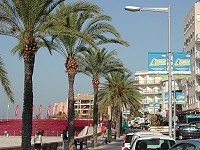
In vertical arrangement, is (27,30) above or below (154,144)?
above

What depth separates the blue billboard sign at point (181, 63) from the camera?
71.1ft

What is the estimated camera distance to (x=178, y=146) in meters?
9.53

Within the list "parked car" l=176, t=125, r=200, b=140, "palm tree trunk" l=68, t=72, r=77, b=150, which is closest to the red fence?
"parked car" l=176, t=125, r=200, b=140

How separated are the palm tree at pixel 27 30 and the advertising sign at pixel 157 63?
5.90 metres

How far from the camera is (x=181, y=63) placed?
21875 mm

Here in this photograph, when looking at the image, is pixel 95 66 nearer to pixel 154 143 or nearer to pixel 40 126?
pixel 154 143

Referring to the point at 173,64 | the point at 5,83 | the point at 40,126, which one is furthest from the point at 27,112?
the point at 40,126

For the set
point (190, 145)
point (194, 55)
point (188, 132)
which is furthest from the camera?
point (194, 55)

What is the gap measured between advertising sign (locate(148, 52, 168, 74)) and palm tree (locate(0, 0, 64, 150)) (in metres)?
5.90

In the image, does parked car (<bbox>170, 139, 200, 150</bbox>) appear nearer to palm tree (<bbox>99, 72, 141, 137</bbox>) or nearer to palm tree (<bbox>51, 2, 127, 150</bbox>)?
palm tree (<bbox>51, 2, 127, 150</bbox>)

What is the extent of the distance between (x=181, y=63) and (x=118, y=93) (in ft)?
89.3

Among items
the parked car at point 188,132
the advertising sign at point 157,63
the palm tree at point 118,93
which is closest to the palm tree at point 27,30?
the advertising sign at point 157,63

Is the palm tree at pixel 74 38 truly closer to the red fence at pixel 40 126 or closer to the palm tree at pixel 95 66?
the palm tree at pixel 95 66

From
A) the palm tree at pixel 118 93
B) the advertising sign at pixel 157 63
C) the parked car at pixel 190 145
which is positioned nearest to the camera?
the parked car at pixel 190 145
